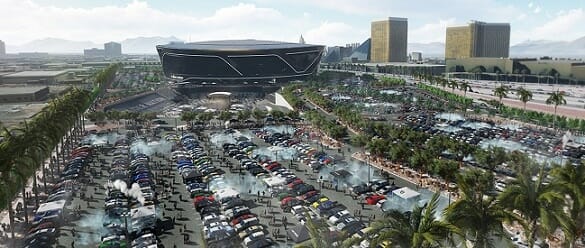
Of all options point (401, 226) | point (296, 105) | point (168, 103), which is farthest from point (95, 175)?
point (168, 103)

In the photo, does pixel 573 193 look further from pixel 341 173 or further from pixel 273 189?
pixel 341 173

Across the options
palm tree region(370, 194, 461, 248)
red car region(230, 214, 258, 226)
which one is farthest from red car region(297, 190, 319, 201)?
palm tree region(370, 194, 461, 248)

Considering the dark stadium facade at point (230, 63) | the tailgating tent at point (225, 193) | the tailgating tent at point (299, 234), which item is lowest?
the tailgating tent at point (299, 234)

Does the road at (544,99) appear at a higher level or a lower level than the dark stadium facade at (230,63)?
lower

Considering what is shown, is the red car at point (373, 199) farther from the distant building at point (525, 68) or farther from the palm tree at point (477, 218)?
the distant building at point (525, 68)

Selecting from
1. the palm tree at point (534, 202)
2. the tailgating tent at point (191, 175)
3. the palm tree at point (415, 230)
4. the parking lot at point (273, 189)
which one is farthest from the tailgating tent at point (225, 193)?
the palm tree at point (534, 202)
